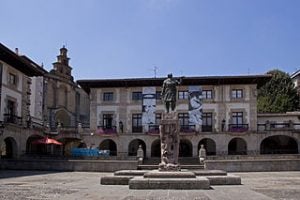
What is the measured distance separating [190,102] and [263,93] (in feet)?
51.4

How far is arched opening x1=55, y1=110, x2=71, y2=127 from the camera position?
54.4 meters

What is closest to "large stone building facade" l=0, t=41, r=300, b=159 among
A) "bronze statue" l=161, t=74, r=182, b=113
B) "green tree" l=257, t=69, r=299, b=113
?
"green tree" l=257, t=69, r=299, b=113

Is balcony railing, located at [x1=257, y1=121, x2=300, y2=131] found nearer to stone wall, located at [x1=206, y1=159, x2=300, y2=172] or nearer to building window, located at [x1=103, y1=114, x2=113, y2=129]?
stone wall, located at [x1=206, y1=159, x2=300, y2=172]

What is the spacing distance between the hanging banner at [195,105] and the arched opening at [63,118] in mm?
19302

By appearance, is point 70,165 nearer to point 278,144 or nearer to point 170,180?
point 170,180

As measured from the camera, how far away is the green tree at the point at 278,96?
52.2 metres

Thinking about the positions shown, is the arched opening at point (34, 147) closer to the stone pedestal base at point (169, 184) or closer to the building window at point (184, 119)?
the building window at point (184, 119)

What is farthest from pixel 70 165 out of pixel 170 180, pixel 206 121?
pixel 206 121

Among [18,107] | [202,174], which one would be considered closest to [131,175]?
[202,174]

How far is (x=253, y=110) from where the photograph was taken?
42938 millimetres

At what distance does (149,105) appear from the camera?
1747 inches

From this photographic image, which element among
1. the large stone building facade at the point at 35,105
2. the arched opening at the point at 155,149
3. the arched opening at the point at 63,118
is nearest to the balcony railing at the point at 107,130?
the large stone building facade at the point at 35,105

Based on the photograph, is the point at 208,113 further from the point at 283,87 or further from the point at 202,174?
the point at 202,174

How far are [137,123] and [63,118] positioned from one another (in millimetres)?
15929
